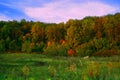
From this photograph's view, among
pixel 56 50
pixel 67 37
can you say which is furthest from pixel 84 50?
pixel 67 37

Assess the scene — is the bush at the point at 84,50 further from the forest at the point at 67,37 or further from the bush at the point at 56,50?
the bush at the point at 56,50

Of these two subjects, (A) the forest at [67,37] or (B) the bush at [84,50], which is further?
(A) the forest at [67,37]

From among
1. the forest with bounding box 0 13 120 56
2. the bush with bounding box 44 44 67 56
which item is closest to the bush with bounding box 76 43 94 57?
the forest with bounding box 0 13 120 56

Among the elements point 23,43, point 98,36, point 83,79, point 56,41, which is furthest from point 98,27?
point 83,79

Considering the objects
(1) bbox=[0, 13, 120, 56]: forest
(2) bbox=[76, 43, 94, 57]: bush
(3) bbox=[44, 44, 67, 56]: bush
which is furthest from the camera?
(1) bbox=[0, 13, 120, 56]: forest

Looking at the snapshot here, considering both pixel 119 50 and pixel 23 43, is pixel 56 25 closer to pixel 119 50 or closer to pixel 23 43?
pixel 23 43

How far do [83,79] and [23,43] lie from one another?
46028mm

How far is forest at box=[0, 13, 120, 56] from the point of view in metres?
56.3

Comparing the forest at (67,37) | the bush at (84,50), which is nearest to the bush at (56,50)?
the forest at (67,37)

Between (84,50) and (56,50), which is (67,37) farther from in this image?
(84,50)

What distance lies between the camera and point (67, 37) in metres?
60.3

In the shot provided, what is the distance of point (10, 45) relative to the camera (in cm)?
5634

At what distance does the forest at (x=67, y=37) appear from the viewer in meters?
56.3

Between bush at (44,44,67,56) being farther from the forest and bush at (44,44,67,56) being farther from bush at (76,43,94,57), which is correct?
bush at (76,43,94,57)
